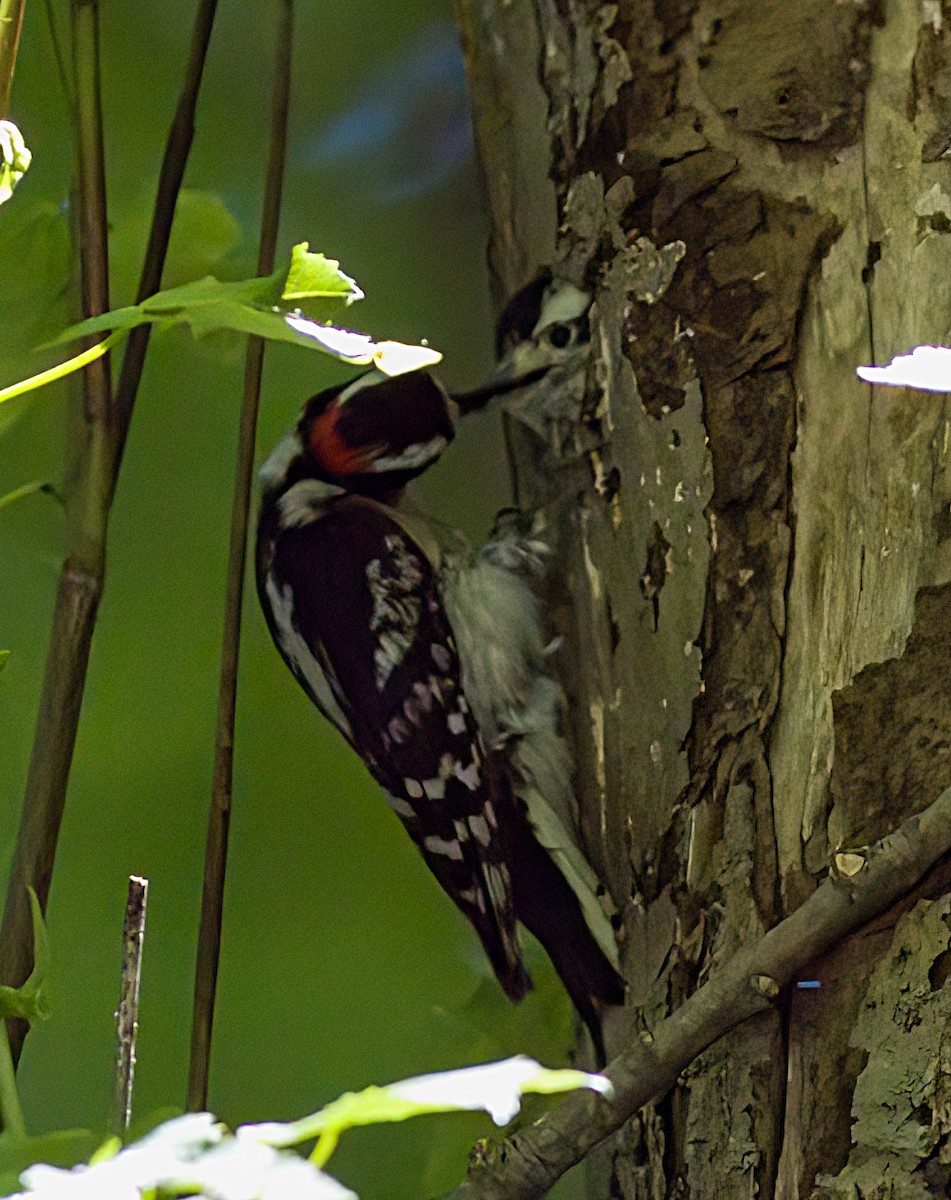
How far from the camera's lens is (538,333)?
48.3 inches

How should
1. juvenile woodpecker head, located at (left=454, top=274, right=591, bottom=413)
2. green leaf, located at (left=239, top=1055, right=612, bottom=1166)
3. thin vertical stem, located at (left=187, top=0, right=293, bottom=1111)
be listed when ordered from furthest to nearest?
juvenile woodpecker head, located at (left=454, top=274, right=591, bottom=413) < thin vertical stem, located at (left=187, top=0, right=293, bottom=1111) < green leaf, located at (left=239, top=1055, right=612, bottom=1166)

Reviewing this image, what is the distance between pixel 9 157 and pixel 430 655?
0.72 metres

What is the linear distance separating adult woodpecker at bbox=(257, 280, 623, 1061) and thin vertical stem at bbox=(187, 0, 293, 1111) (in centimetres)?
14

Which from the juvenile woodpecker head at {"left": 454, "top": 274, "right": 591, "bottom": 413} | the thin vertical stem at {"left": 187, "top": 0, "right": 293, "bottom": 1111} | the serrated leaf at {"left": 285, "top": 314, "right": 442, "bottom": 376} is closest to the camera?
the serrated leaf at {"left": 285, "top": 314, "right": 442, "bottom": 376}

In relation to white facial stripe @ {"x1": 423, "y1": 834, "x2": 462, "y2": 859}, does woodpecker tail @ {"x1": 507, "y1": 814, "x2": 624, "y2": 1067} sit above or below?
below

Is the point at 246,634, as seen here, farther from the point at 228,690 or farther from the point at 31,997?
the point at 31,997

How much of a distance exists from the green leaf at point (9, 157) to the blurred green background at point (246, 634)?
0.77 m

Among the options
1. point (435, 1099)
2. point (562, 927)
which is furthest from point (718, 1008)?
point (435, 1099)

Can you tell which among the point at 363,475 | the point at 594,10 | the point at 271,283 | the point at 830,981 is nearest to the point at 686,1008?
the point at 830,981

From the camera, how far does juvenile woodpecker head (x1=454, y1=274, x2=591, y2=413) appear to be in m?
1.19

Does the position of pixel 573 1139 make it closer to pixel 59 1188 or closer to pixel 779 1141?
pixel 779 1141

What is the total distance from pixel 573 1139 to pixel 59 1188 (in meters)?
0.53

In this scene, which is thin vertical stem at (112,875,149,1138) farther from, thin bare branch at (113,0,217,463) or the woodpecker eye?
the woodpecker eye

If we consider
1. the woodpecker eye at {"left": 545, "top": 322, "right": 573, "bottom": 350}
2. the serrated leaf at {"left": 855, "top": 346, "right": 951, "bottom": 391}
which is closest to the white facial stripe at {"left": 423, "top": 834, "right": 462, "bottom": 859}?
the woodpecker eye at {"left": 545, "top": 322, "right": 573, "bottom": 350}
